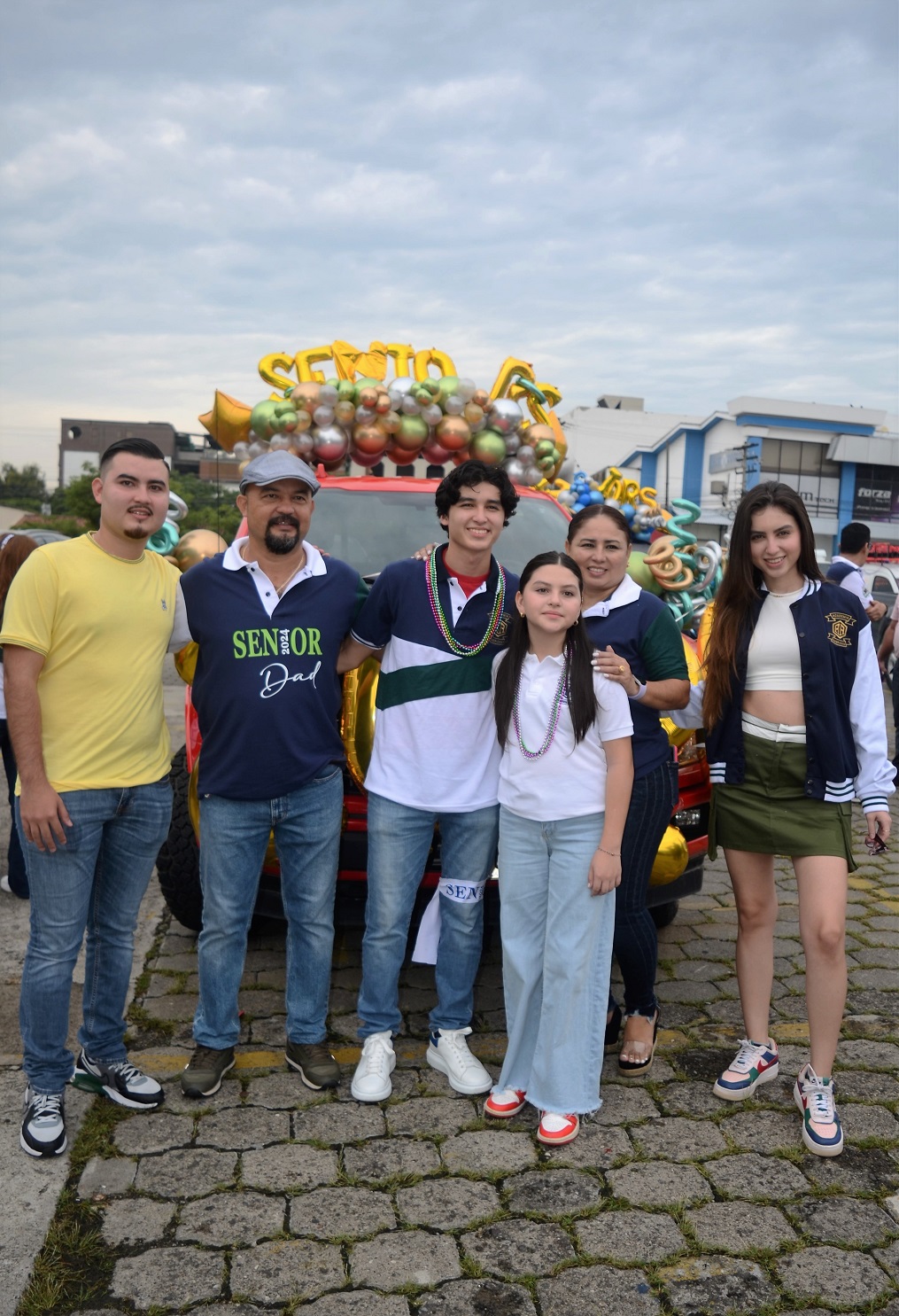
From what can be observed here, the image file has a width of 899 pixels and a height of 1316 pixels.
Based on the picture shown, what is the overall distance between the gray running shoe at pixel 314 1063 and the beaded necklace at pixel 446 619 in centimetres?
132

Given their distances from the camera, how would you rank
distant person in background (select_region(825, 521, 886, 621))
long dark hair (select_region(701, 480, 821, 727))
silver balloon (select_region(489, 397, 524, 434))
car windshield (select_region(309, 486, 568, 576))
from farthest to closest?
distant person in background (select_region(825, 521, 886, 621))
silver balloon (select_region(489, 397, 524, 434))
car windshield (select_region(309, 486, 568, 576))
long dark hair (select_region(701, 480, 821, 727))

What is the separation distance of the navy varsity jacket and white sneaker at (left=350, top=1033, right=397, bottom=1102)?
151cm

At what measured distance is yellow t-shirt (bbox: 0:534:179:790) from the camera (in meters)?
2.79

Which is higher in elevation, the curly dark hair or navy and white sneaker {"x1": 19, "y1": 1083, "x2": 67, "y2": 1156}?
the curly dark hair

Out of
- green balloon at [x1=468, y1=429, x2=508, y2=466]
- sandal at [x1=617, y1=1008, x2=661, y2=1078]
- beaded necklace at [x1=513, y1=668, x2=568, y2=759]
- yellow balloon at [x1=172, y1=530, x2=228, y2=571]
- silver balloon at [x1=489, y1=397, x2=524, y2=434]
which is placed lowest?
sandal at [x1=617, y1=1008, x2=661, y2=1078]

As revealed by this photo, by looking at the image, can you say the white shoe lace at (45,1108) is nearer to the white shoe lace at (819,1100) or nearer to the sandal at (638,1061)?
the sandal at (638,1061)

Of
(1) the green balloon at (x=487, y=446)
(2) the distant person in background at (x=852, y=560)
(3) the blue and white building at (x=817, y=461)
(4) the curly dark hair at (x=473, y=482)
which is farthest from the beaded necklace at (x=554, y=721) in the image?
(3) the blue and white building at (x=817, y=461)

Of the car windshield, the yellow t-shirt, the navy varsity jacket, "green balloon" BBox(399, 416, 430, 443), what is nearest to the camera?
the yellow t-shirt

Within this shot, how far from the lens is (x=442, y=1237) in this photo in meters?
2.50

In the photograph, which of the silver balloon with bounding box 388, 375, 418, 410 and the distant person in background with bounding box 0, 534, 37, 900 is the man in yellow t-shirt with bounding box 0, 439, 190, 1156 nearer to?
the distant person in background with bounding box 0, 534, 37, 900

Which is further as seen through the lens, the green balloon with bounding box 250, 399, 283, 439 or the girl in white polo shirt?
the green balloon with bounding box 250, 399, 283, 439

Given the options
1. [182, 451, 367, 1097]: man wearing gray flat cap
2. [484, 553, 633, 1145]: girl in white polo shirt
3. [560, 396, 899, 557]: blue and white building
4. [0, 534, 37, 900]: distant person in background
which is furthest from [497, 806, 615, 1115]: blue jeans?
[560, 396, 899, 557]: blue and white building

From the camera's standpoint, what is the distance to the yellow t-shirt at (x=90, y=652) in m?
2.79

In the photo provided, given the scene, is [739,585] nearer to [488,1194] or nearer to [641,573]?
[641,573]
